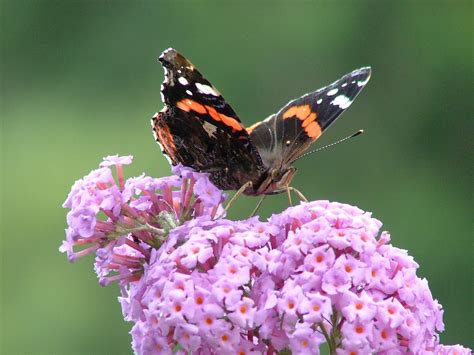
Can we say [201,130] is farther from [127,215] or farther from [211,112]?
[127,215]

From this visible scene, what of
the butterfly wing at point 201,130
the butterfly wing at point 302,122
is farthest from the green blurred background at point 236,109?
the butterfly wing at point 201,130

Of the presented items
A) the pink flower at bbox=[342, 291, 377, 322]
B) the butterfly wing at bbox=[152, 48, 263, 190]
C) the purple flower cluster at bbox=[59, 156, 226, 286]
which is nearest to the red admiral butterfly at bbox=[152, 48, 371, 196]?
the butterfly wing at bbox=[152, 48, 263, 190]

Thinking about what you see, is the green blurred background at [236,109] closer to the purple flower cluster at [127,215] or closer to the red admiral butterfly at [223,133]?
the red admiral butterfly at [223,133]

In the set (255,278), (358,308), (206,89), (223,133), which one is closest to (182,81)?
(206,89)

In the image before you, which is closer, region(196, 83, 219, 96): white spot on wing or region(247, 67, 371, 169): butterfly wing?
region(196, 83, 219, 96): white spot on wing

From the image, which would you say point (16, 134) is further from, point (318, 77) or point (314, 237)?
point (314, 237)

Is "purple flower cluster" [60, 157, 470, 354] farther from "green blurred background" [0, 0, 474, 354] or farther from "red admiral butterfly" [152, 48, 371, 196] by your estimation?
"green blurred background" [0, 0, 474, 354]
